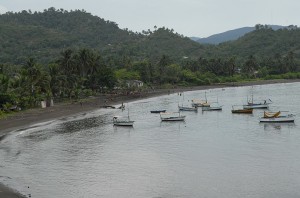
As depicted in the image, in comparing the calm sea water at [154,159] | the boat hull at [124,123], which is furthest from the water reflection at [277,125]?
the boat hull at [124,123]

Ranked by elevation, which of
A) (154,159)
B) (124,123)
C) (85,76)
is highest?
(85,76)

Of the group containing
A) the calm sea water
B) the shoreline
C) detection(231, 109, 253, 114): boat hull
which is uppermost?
the shoreline

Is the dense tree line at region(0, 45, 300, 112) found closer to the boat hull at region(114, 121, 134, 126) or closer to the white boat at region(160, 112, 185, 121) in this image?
the boat hull at region(114, 121, 134, 126)

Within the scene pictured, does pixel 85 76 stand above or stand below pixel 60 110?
above

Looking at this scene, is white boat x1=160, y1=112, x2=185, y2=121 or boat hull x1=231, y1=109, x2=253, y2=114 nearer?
white boat x1=160, y1=112, x2=185, y2=121

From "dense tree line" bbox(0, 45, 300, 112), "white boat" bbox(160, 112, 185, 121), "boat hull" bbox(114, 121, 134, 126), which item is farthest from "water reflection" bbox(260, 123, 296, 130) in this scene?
"dense tree line" bbox(0, 45, 300, 112)

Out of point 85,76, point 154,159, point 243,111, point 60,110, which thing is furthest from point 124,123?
point 85,76

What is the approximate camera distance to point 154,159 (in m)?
52.2

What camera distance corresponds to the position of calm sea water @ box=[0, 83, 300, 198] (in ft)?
134

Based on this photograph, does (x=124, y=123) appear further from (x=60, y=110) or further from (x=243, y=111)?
(x=243, y=111)

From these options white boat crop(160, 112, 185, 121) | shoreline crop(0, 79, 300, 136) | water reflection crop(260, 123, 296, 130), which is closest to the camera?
water reflection crop(260, 123, 296, 130)

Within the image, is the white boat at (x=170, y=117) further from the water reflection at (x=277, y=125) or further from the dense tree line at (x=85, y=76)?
the dense tree line at (x=85, y=76)

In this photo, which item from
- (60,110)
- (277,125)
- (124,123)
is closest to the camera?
(277,125)

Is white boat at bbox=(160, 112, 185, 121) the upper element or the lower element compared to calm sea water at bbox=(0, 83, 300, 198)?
upper
